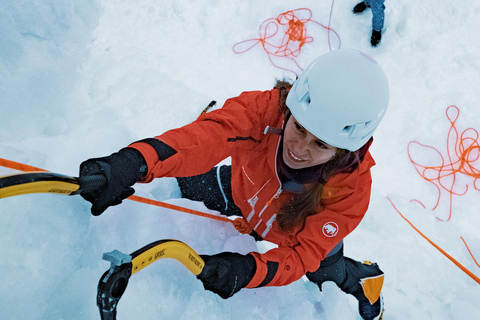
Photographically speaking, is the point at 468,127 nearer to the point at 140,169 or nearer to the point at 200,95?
the point at 200,95

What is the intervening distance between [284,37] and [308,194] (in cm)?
275

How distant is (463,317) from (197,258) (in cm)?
204

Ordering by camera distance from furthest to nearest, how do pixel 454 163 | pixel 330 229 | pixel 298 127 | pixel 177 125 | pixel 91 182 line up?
pixel 454 163
pixel 177 125
pixel 330 229
pixel 298 127
pixel 91 182

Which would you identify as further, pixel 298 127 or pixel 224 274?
pixel 298 127

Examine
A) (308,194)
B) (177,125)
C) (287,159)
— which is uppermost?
(287,159)

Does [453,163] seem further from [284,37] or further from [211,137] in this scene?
[211,137]

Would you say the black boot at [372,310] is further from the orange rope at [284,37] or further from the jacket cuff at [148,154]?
the orange rope at [284,37]

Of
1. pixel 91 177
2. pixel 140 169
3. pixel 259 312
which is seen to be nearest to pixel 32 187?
pixel 91 177

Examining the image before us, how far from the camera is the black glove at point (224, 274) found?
1478mm

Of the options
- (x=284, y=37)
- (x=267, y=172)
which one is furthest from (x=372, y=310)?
(x=284, y=37)

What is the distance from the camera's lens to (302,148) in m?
1.55

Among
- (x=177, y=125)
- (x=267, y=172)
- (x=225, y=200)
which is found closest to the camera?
(x=267, y=172)

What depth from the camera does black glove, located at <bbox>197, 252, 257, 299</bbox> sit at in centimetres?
148

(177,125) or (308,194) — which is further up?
(308,194)
